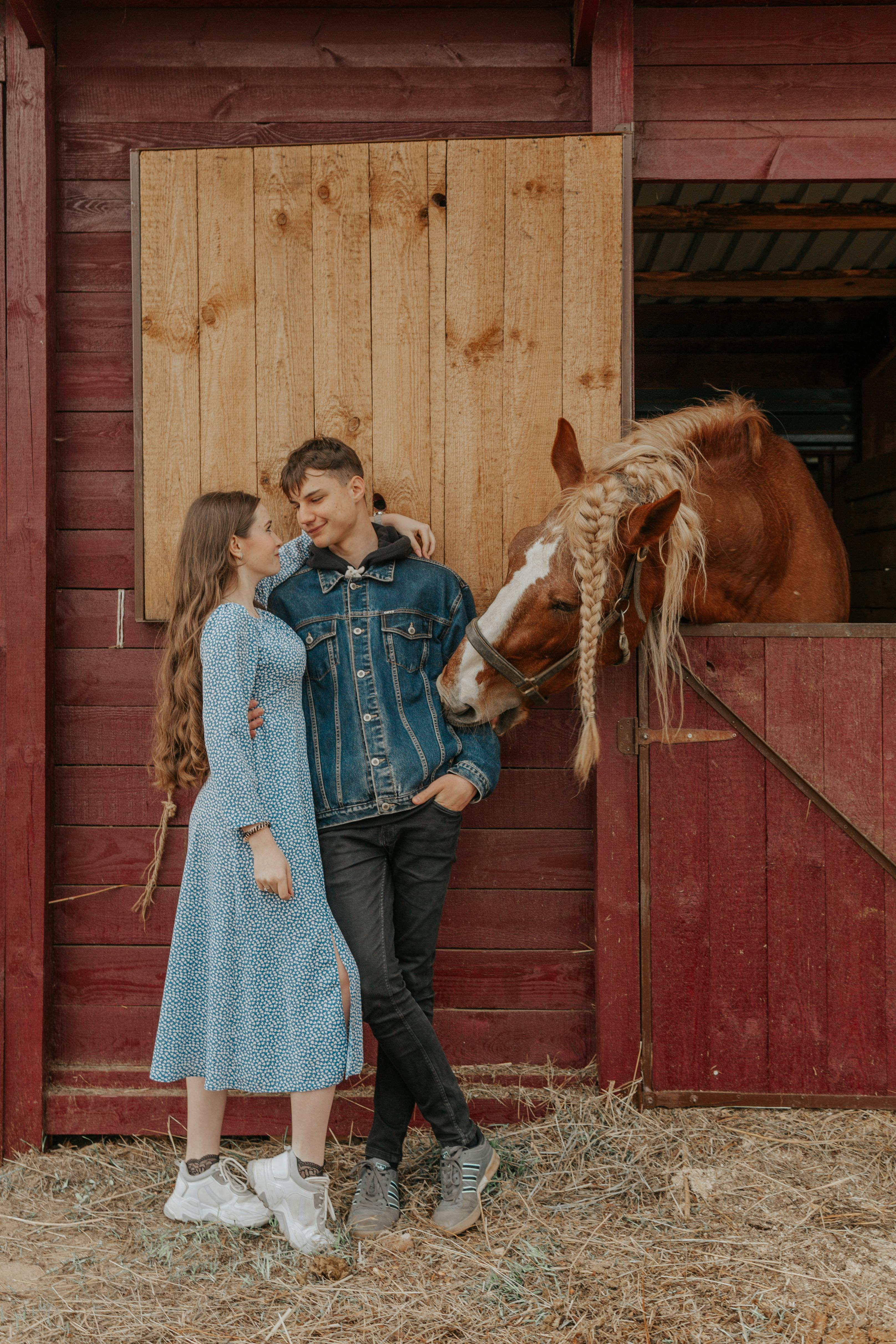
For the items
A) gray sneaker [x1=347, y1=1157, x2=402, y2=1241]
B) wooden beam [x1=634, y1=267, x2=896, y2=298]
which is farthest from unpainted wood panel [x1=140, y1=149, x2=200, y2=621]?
wooden beam [x1=634, y1=267, x2=896, y2=298]

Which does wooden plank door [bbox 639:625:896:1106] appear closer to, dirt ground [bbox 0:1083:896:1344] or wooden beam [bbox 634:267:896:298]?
dirt ground [bbox 0:1083:896:1344]

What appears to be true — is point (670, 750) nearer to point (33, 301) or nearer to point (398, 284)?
point (398, 284)

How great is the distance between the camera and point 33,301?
8.45 ft

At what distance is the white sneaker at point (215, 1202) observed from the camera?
2.05m

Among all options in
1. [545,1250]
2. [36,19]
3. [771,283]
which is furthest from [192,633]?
[771,283]

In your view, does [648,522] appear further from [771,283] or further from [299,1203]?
[771,283]

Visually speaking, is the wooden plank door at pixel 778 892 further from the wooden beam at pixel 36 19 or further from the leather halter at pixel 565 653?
the wooden beam at pixel 36 19

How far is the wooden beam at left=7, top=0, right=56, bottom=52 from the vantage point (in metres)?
2.45

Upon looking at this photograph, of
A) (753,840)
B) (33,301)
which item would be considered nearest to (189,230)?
(33,301)

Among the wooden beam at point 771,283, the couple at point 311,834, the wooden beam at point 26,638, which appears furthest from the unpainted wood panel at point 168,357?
the wooden beam at point 771,283

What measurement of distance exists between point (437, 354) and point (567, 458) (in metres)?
0.56

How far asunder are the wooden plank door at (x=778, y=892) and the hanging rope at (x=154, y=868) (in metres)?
1.35

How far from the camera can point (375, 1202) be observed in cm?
207

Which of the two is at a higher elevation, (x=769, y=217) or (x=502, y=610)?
(x=769, y=217)
